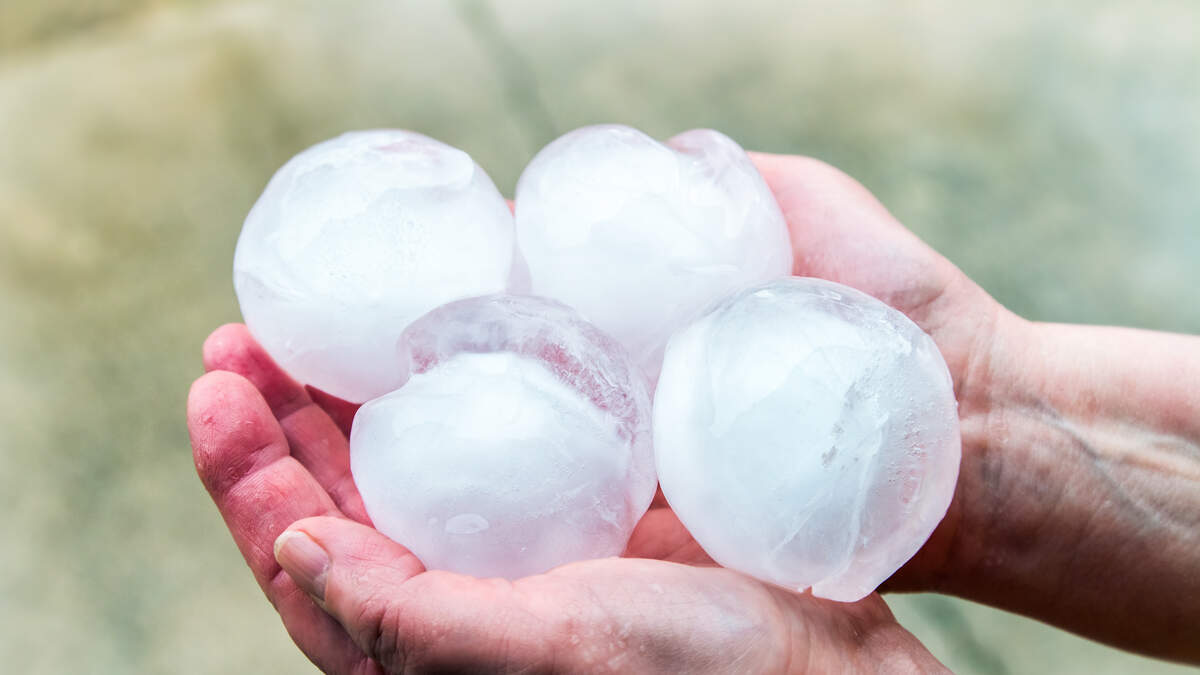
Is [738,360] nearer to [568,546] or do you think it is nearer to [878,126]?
[568,546]

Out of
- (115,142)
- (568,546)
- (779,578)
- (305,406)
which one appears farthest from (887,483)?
(115,142)

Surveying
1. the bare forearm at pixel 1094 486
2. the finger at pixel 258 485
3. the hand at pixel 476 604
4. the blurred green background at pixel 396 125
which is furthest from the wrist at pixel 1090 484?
the finger at pixel 258 485

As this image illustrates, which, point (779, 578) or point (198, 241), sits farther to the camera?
point (198, 241)

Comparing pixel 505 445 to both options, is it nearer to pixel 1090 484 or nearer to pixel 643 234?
pixel 643 234

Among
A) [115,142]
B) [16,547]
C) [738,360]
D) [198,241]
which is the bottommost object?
[16,547]

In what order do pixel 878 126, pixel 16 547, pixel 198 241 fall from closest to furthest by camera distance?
pixel 16 547 < pixel 198 241 < pixel 878 126

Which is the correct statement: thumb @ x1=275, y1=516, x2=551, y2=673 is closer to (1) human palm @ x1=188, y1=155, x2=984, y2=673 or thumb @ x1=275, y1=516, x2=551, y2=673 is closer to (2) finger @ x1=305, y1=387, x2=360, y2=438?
(1) human palm @ x1=188, y1=155, x2=984, y2=673
